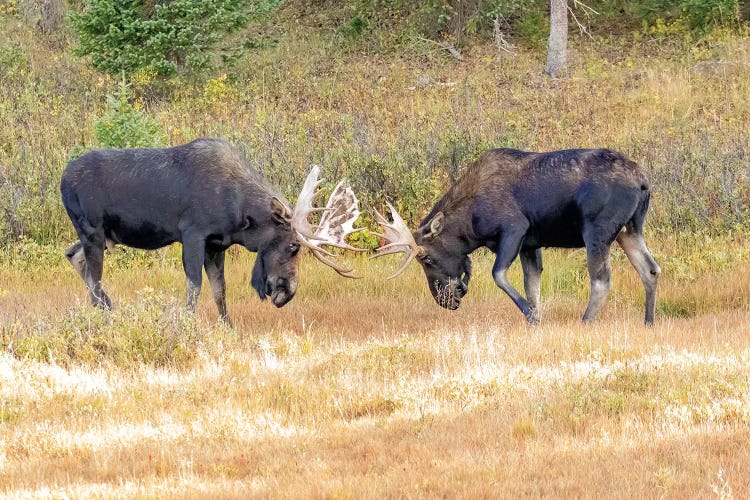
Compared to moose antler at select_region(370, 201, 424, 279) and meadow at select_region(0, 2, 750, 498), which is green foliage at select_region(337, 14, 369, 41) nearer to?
meadow at select_region(0, 2, 750, 498)

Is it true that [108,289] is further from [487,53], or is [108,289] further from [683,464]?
[487,53]

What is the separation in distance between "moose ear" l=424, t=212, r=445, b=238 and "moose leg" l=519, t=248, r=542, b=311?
948mm

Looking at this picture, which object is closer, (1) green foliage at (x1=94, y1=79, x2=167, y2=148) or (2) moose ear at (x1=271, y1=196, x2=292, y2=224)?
(2) moose ear at (x1=271, y1=196, x2=292, y2=224)

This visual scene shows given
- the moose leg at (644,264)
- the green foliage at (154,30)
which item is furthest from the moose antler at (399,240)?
the green foliage at (154,30)

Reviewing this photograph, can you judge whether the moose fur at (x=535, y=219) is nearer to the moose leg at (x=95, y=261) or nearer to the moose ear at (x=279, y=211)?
the moose ear at (x=279, y=211)

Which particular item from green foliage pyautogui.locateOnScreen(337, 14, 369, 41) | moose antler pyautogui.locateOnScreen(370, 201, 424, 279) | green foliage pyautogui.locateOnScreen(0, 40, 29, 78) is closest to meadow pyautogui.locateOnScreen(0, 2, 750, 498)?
moose antler pyautogui.locateOnScreen(370, 201, 424, 279)

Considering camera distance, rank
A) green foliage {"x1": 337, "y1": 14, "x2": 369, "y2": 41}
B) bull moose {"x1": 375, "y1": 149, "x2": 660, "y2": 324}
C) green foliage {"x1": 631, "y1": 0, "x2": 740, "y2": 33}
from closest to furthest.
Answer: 1. bull moose {"x1": 375, "y1": 149, "x2": 660, "y2": 324}
2. green foliage {"x1": 631, "y1": 0, "x2": 740, "y2": 33}
3. green foliage {"x1": 337, "y1": 14, "x2": 369, "y2": 41}

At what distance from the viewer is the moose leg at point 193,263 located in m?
11.2

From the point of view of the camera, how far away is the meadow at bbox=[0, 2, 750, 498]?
21.6 feet

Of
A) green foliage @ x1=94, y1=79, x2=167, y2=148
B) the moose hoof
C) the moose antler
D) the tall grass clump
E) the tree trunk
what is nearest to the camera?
the tall grass clump

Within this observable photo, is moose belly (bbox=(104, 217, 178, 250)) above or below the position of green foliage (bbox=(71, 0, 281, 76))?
above

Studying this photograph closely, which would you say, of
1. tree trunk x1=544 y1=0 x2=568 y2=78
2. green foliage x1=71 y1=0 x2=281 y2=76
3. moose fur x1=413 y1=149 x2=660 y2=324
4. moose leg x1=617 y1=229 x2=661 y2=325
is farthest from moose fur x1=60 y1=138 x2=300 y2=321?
tree trunk x1=544 y1=0 x2=568 y2=78

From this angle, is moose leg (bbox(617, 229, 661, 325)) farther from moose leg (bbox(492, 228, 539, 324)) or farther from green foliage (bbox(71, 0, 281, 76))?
green foliage (bbox(71, 0, 281, 76))

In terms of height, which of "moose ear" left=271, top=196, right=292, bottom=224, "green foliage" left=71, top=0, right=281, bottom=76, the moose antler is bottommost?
"green foliage" left=71, top=0, right=281, bottom=76
